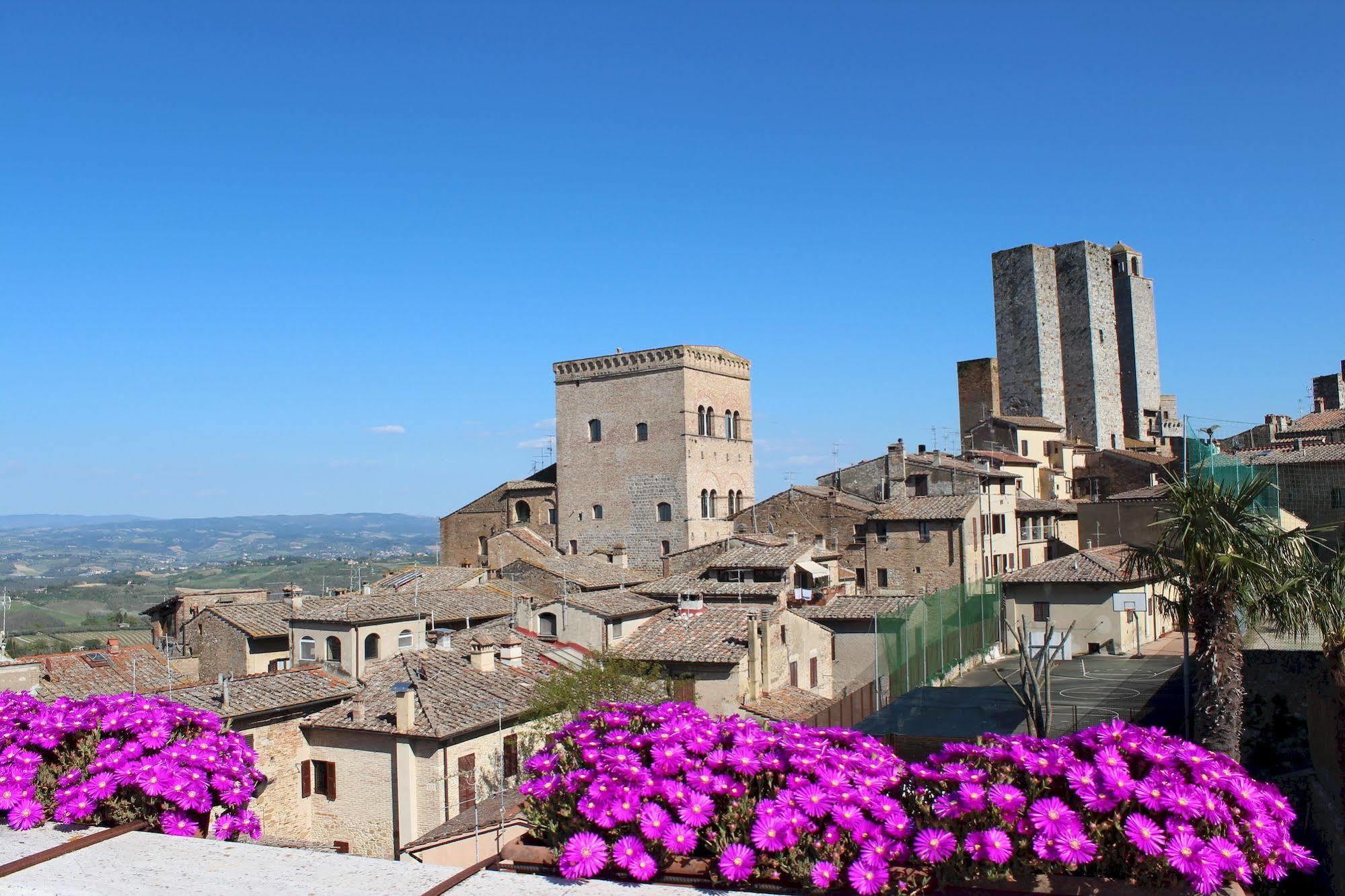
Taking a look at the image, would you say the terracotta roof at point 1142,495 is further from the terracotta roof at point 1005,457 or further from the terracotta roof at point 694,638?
the terracotta roof at point 694,638

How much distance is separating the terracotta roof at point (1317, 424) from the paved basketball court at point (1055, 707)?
3150cm

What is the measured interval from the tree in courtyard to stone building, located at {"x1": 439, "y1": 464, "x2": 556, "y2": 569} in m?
27.2

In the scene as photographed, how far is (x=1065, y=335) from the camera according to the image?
2549 inches

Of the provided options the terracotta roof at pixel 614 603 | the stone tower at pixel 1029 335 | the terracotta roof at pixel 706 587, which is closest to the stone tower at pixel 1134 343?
the stone tower at pixel 1029 335

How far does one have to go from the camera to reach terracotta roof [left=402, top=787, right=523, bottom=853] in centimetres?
1537

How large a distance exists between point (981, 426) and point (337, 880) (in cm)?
5708

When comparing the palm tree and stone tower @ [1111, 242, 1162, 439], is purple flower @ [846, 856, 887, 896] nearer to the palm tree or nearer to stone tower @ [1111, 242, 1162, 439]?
the palm tree

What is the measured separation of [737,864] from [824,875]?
420mm

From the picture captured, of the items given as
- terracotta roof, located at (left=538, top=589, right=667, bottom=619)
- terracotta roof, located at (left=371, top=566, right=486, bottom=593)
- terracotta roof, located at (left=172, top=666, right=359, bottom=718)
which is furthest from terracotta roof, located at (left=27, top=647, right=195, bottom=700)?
terracotta roof, located at (left=538, top=589, right=667, bottom=619)

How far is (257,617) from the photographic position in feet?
108

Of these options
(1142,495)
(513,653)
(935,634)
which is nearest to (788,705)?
(935,634)

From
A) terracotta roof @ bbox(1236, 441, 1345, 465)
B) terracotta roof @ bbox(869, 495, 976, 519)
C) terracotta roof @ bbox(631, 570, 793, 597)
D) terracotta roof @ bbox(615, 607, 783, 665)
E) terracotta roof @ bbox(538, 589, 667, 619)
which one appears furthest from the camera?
terracotta roof @ bbox(869, 495, 976, 519)

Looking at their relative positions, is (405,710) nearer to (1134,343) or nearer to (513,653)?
(513,653)

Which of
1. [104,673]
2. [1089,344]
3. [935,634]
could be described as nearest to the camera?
[104,673]
